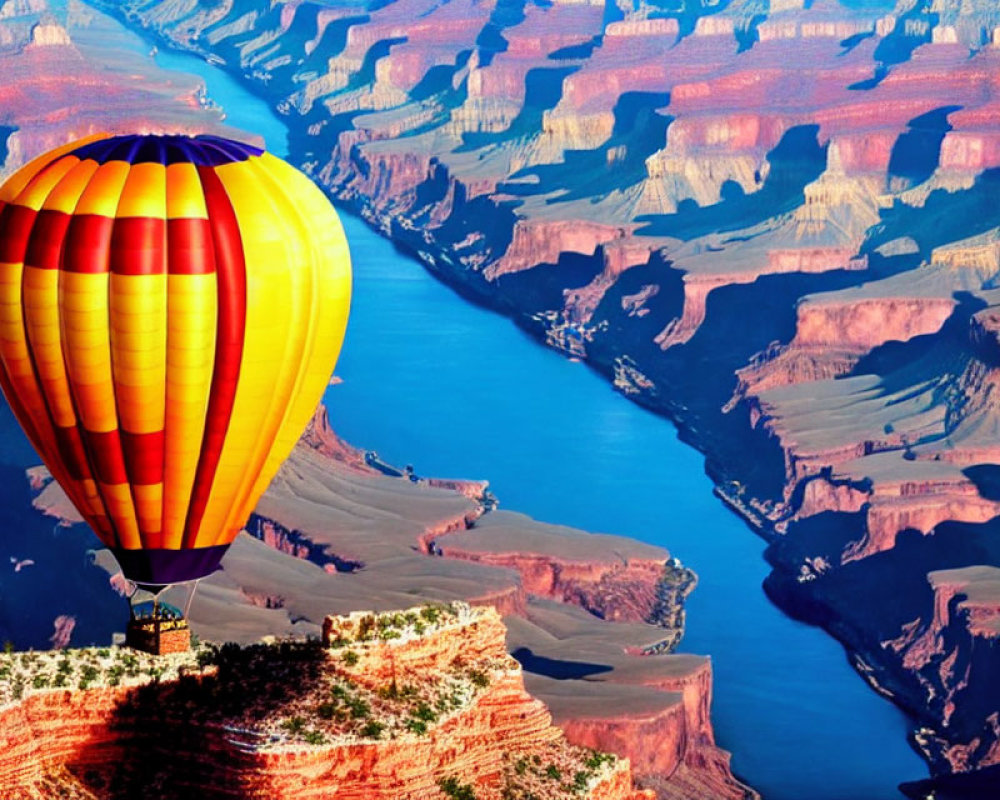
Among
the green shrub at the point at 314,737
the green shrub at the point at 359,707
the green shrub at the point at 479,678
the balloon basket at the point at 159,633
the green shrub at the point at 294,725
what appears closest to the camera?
the green shrub at the point at 314,737

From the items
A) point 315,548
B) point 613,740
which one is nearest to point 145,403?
point 613,740

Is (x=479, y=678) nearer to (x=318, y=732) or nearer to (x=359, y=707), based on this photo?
(x=359, y=707)

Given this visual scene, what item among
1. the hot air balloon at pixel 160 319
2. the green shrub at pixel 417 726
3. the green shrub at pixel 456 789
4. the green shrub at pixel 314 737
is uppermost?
the hot air balloon at pixel 160 319

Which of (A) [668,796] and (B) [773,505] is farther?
(B) [773,505]

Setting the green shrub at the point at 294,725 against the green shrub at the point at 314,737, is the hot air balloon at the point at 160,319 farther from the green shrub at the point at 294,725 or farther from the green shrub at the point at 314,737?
the green shrub at the point at 314,737

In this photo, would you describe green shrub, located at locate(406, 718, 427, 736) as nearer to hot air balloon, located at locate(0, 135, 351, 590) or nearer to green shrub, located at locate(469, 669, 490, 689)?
green shrub, located at locate(469, 669, 490, 689)

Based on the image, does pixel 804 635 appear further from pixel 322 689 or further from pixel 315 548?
pixel 322 689

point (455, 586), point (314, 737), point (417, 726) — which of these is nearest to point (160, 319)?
point (417, 726)

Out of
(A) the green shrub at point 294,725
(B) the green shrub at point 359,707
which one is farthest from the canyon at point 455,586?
(A) the green shrub at point 294,725

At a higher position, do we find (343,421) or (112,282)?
(343,421)
